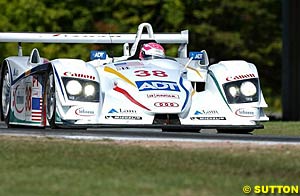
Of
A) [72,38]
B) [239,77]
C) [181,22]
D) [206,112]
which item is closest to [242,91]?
[239,77]

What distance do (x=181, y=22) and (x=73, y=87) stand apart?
39474mm

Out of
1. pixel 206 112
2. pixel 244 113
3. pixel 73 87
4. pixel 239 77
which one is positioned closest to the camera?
pixel 73 87

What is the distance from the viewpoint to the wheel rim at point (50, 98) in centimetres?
1498

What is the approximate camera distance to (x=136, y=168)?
10.5 m

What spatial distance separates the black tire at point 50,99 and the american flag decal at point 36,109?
503 millimetres

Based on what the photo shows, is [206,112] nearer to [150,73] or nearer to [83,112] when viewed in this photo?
[150,73]

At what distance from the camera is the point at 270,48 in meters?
57.4

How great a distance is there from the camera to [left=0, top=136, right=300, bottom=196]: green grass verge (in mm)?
9273

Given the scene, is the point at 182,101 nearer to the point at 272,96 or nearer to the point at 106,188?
the point at 106,188

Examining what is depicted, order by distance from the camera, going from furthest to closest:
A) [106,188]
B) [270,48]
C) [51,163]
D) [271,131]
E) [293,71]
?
[270,48] < [293,71] < [271,131] < [51,163] < [106,188]

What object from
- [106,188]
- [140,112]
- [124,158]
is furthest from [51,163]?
[140,112]

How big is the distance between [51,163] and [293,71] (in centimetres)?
2459

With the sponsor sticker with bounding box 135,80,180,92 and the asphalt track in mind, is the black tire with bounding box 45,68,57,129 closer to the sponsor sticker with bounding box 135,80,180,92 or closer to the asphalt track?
the asphalt track

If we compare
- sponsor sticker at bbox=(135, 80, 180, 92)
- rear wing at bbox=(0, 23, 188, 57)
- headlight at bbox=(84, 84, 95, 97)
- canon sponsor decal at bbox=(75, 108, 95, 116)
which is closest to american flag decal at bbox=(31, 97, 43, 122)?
headlight at bbox=(84, 84, 95, 97)
